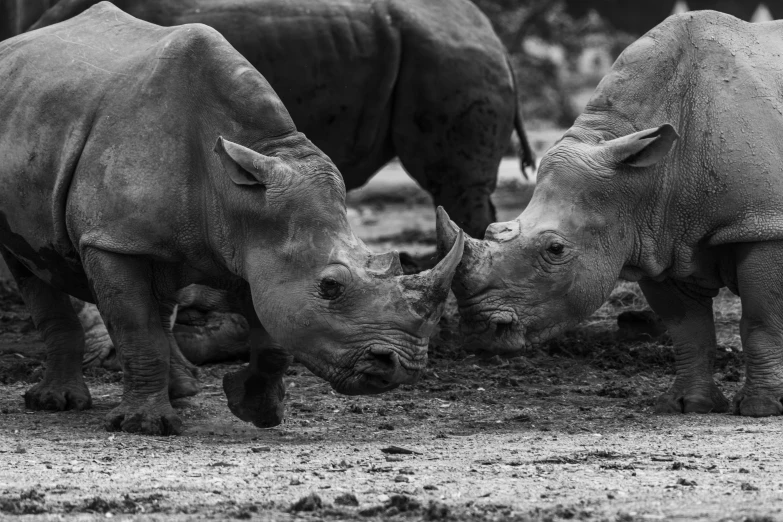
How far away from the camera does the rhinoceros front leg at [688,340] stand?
7.85m

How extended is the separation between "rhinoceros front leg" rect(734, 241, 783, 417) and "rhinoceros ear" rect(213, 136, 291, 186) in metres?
2.16

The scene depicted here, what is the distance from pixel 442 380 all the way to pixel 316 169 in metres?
2.20

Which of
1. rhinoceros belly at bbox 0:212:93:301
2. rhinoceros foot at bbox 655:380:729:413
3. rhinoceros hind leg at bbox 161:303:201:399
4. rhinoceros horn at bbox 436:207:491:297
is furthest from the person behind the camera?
rhinoceros hind leg at bbox 161:303:201:399

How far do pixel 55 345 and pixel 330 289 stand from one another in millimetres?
1979

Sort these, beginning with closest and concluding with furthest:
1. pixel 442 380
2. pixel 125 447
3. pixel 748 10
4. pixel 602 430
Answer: pixel 125 447 < pixel 602 430 < pixel 442 380 < pixel 748 10

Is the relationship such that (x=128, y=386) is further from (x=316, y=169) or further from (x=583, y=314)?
(x=583, y=314)

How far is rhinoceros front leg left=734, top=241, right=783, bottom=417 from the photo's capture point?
7.40m

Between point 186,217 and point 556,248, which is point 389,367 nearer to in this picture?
point 556,248

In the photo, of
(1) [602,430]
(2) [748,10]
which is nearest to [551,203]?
(1) [602,430]

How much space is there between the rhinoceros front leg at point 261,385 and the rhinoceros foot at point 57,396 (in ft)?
3.17

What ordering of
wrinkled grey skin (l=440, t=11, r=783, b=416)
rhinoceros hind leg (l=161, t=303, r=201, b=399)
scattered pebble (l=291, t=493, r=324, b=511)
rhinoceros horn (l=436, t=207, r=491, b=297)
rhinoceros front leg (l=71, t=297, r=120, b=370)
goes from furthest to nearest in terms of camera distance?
rhinoceros front leg (l=71, t=297, r=120, b=370) → rhinoceros hind leg (l=161, t=303, r=201, b=399) → wrinkled grey skin (l=440, t=11, r=783, b=416) → rhinoceros horn (l=436, t=207, r=491, b=297) → scattered pebble (l=291, t=493, r=324, b=511)

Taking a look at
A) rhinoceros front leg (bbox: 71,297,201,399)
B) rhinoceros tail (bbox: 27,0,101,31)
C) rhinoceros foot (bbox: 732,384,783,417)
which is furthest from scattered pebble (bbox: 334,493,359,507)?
rhinoceros tail (bbox: 27,0,101,31)

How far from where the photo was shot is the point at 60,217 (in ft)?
24.3

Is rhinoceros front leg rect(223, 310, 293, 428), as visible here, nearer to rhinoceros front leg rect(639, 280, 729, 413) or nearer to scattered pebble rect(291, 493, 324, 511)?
rhinoceros front leg rect(639, 280, 729, 413)
